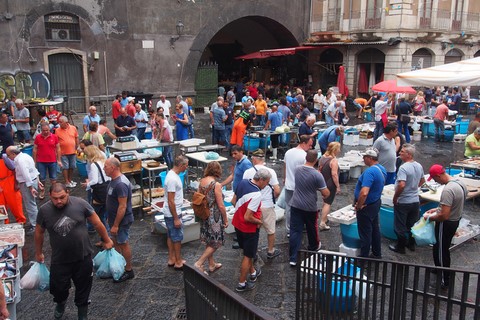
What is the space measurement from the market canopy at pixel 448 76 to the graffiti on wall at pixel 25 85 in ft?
46.4

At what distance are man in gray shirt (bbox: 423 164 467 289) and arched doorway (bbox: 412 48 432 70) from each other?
20140mm

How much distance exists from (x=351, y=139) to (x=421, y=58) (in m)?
12.1

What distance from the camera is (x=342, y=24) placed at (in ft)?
81.0

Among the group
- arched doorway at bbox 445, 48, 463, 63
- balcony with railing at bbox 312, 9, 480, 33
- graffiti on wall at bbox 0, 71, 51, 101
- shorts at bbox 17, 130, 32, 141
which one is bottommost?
shorts at bbox 17, 130, 32, 141

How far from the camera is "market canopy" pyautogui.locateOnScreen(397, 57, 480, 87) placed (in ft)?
24.7

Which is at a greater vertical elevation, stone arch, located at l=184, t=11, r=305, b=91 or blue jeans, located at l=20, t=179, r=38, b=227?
stone arch, located at l=184, t=11, r=305, b=91

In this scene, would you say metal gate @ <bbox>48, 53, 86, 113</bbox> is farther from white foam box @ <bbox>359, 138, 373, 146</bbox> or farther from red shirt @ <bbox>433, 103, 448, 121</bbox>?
red shirt @ <bbox>433, 103, 448, 121</bbox>

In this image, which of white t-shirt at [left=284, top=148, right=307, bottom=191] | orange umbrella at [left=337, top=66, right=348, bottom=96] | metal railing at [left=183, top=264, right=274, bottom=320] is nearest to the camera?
metal railing at [left=183, top=264, right=274, bottom=320]

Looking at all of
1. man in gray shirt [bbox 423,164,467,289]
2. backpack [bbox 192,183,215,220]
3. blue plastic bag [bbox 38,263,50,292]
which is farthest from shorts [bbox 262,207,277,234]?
blue plastic bag [bbox 38,263,50,292]

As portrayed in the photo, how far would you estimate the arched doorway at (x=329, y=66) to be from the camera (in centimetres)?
2606

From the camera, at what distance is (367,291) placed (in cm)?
367

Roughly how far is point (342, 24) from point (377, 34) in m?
2.51

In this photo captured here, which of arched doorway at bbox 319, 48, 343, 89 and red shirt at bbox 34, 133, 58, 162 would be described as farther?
arched doorway at bbox 319, 48, 343, 89

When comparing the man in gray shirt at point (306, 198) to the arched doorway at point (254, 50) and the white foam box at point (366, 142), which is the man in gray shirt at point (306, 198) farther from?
the arched doorway at point (254, 50)
